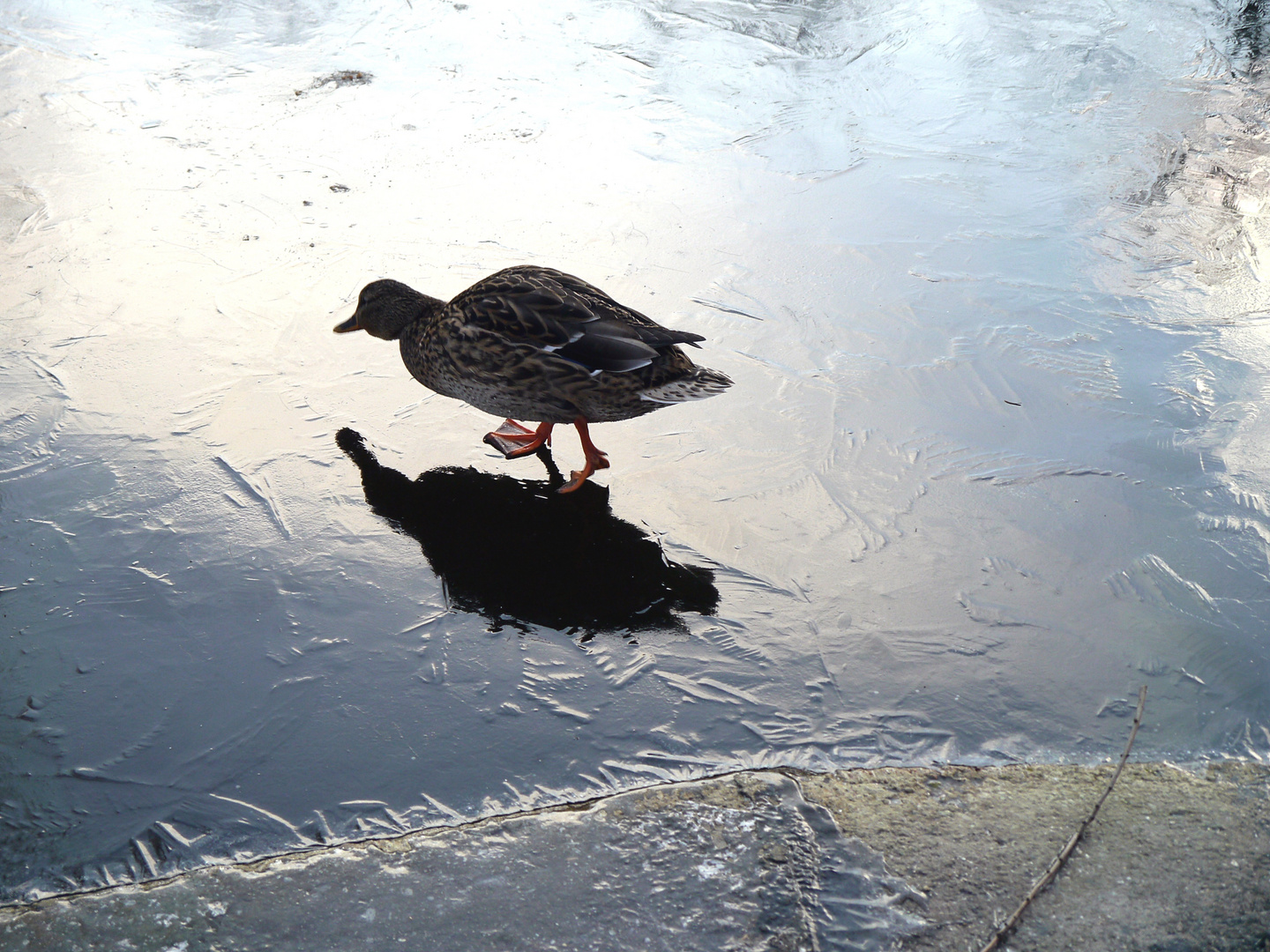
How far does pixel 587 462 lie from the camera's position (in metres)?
3.41

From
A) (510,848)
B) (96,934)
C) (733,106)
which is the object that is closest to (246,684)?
(96,934)

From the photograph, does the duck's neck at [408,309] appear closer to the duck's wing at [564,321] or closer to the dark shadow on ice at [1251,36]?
the duck's wing at [564,321]

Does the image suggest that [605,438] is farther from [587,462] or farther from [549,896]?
[549,896]

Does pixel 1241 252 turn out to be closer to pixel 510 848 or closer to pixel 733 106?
pixel 733 106

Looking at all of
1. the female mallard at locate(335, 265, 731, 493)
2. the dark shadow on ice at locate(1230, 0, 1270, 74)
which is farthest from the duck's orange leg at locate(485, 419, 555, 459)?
the dark shadow on ice at locate(1230, 0, 1270, 74)

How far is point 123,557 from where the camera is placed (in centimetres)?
290

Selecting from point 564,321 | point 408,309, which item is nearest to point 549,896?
point 564,321

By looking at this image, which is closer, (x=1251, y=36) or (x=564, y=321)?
(x=564, y=321)

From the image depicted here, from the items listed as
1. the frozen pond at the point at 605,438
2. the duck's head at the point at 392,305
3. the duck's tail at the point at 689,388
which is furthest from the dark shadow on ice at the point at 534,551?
the duck's head at the point at 392,305

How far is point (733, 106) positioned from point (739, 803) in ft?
16.5

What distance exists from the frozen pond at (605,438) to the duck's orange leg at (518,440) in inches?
2.8

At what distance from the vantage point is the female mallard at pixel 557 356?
324 cm

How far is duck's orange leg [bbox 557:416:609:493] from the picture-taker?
3350 mm

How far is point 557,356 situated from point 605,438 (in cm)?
56
